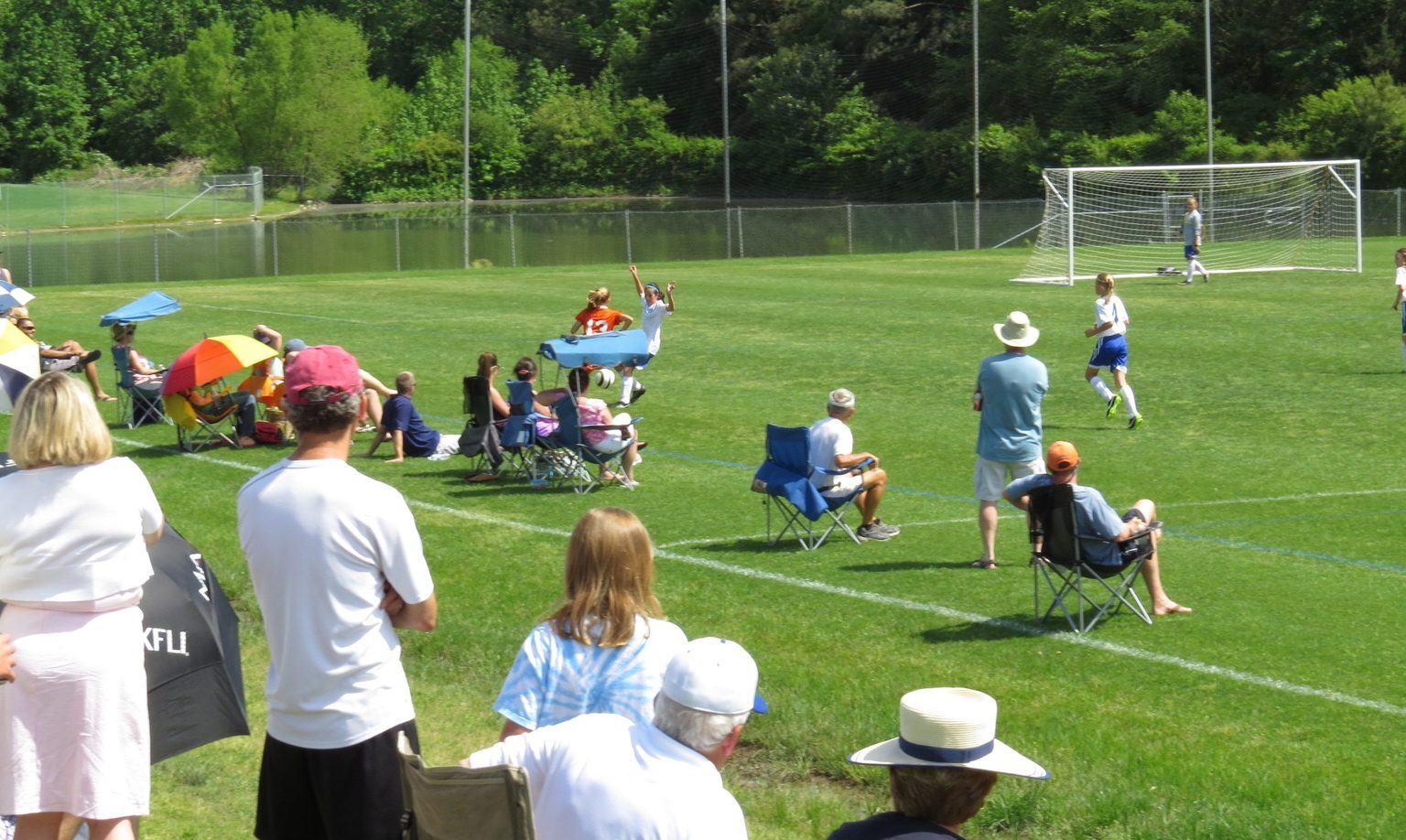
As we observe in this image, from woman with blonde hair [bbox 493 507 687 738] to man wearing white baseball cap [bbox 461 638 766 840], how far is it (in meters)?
0.66

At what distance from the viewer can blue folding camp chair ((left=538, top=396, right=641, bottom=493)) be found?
14695 millimetres

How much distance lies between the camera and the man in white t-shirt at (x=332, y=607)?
4.71 m

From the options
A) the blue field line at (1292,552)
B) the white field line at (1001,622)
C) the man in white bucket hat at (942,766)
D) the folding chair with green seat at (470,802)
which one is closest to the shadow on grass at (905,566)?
the white field line at (1001,622)

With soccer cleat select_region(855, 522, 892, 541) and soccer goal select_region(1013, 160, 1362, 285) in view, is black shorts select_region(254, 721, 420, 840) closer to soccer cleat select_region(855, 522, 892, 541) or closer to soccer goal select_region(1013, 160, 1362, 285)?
soccer cleat select_region(855, 522, 892, 541)

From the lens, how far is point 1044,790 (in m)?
7.22

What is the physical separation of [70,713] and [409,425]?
11.9 metres

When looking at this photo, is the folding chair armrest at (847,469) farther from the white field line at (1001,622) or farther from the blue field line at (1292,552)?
the blue field line at (1292,552)

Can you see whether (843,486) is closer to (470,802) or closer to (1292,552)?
(1292,552)

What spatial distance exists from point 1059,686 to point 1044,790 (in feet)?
5.35

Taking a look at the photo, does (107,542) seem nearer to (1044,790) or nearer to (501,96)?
(1044,790)

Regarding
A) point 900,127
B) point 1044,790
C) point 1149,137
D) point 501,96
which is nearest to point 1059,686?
point 1044,790

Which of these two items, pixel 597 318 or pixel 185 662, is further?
pixel 597 318

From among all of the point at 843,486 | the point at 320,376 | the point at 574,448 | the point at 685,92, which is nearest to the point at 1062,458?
the point at 843,486

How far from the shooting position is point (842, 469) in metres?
12.4
